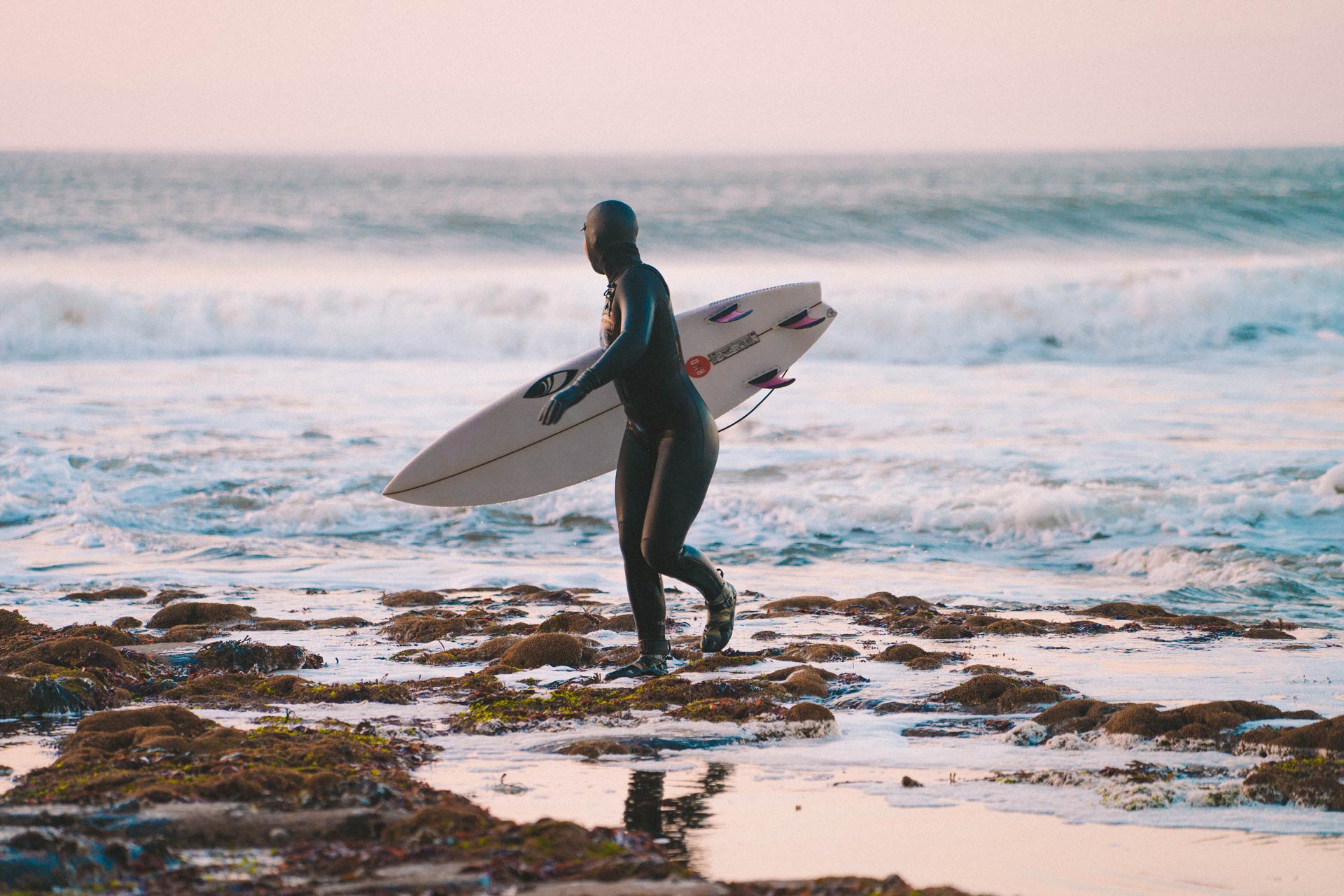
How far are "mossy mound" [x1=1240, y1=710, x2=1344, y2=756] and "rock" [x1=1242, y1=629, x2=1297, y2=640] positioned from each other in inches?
90.3

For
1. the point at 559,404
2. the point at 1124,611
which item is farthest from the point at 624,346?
the point at 1124,611

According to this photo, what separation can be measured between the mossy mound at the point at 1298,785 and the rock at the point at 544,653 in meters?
2.92

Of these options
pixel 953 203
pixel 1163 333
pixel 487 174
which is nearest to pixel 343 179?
pixel 487 174

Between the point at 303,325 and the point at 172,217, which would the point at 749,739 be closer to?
the point at 303,325

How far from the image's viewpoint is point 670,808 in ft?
12.2

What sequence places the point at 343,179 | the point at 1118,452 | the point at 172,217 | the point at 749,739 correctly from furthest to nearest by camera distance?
the point at 343,179
the point at 172,217
the point at 1118,452
the point at 749,739

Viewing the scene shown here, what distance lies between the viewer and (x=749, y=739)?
14.7 ft

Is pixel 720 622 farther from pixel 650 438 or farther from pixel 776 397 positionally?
pixel 776 397

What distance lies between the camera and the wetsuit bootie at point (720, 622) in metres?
5.64

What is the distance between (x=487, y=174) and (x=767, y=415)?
2195 inches

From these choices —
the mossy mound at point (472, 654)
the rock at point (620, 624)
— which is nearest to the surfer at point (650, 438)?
the mossy mound at point (472, 654)

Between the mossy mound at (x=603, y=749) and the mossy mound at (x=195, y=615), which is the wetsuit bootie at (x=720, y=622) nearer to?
the mossy mound at (x=603, y=749)

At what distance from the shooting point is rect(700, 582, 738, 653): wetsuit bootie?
18.5 ft

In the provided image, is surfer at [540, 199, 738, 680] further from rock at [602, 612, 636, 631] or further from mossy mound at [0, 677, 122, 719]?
mossy mound at [0, 677, 122, 719]
